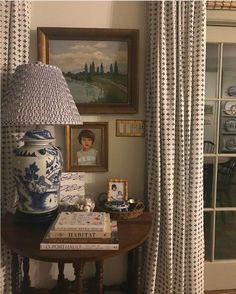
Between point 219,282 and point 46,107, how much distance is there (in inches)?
61.7

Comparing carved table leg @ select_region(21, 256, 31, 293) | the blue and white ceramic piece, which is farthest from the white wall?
the blue and white ceramic piece

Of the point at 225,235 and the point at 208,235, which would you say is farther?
the point at 225,235

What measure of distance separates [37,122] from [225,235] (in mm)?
1551

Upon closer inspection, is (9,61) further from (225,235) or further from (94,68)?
(225,235)

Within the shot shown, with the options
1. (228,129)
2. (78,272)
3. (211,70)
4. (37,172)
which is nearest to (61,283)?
(78,272)

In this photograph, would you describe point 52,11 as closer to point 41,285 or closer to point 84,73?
point 84,73

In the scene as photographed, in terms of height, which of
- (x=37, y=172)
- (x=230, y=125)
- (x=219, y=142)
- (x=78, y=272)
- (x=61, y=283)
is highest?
(x=230, y=125)

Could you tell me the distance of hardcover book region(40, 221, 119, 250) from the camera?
38.4 inches

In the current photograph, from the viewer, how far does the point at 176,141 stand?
1.37 metres

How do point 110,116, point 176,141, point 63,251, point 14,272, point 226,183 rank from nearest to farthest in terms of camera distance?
point 63,251, point 14,272, point 176,141, point 110,116, point 226,183

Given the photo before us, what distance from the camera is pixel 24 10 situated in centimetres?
129

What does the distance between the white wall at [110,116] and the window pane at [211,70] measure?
431 millimetres

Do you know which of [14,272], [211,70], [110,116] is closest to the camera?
[14,272]

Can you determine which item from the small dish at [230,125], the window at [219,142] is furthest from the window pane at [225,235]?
the small dish at [230,125]
